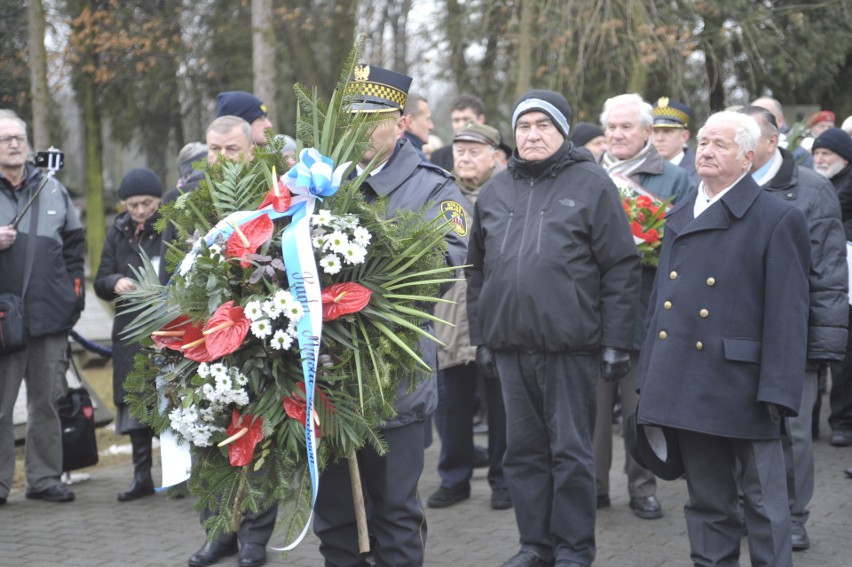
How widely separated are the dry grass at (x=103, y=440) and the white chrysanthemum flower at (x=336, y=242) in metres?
4.68

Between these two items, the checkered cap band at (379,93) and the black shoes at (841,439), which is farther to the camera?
the black shoes at (841,439)

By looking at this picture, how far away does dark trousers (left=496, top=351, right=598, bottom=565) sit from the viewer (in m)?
5.10

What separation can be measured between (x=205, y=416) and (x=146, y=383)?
372 millimetres

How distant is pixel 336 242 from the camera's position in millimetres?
3670

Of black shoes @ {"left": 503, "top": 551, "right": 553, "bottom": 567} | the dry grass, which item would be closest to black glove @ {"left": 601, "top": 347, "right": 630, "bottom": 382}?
black shoes @ {"left": 503, "top": 551, "right": 553, "bottom": 567}

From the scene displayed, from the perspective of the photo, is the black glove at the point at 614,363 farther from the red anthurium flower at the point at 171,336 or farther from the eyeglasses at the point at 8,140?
the eyeglasses at the point at 8,140

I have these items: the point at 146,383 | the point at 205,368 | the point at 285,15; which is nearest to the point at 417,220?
the point at 205,368

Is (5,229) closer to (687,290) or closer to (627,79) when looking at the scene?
(687,290)

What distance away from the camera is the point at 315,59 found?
75.8ft

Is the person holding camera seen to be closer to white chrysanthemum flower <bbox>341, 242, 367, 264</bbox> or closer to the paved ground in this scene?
the paved ground

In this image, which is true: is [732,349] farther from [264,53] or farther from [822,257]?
[264,53]

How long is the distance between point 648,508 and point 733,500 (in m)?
1.64

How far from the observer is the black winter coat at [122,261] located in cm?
681

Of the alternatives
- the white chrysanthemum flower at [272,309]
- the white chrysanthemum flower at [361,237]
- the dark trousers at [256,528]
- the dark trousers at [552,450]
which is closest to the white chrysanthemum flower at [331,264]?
the white chrysanthemum flower at [361,237]
